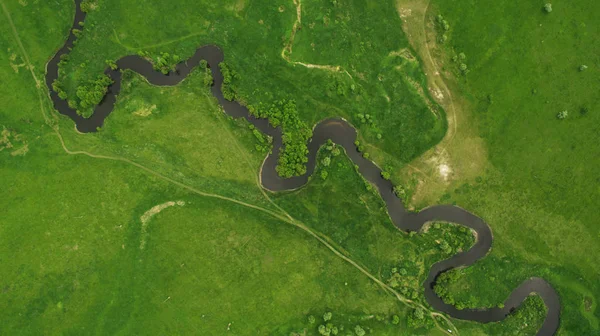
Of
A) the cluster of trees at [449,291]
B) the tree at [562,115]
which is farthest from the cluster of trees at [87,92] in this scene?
the tree at [562,115]

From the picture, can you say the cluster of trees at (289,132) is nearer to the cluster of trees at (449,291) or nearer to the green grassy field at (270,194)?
the green grassy field at (270,194)

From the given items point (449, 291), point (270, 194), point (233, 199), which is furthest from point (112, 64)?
point (449, 291)

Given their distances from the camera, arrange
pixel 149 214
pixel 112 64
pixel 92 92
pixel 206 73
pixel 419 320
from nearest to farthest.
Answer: pixel 419 320 < pixel 149 214 < pixel 92 92 < pixel 112 64 < pixel 206 73

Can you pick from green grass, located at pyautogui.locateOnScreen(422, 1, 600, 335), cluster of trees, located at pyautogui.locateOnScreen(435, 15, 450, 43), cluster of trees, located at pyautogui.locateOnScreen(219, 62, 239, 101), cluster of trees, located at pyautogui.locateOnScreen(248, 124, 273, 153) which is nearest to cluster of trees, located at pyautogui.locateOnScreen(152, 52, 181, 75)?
cluster of trees, located at pyautogui.locateOnScreen(219, 62, 239, 101)

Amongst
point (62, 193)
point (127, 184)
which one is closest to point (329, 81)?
point (127, 184)

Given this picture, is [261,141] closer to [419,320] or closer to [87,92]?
[87,92]

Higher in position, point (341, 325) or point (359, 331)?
point (359, 331)
